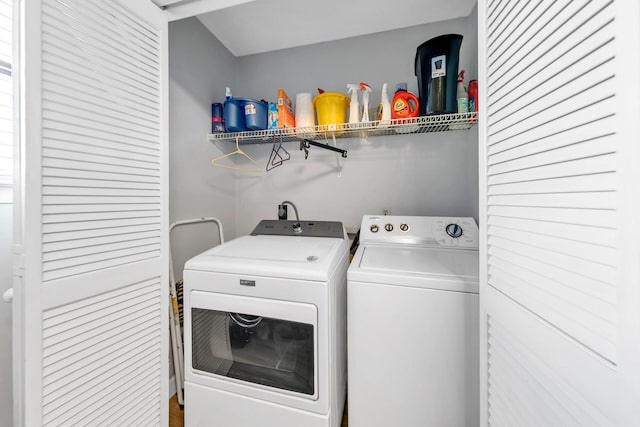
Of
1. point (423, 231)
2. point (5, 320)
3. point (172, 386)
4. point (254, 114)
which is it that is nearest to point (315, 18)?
point (254, 114)

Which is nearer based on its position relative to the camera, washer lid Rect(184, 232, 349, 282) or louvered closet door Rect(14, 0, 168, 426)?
louvered closet door Rect(14, 0, 168, 426)

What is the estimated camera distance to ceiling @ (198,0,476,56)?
1.82m

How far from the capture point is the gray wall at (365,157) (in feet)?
6.57

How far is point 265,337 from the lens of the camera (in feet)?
Result: 4.24

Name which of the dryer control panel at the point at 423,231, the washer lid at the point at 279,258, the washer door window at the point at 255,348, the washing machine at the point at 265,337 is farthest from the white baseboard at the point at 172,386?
the dryer control panel at the point at 423,231

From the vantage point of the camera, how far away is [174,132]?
176 cm

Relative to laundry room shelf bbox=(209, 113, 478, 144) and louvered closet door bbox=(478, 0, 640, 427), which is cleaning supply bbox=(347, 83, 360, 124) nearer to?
laundry room shelf bbox=(209, 113, 478, 144)

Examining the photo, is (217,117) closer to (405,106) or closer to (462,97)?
(405,106)

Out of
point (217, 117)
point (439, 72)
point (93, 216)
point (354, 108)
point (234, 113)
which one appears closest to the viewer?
point (93, 216)

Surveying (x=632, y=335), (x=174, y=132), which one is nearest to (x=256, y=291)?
(x=632, y=335)

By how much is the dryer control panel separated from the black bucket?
0.74 m

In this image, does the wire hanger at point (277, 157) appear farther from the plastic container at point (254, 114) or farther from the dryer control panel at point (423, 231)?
the dryer control panel at point (423, 231)

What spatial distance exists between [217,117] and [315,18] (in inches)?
44.1

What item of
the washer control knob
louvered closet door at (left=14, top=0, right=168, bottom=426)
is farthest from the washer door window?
the washer control knob
